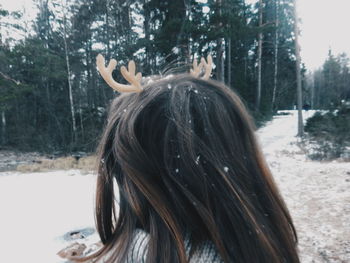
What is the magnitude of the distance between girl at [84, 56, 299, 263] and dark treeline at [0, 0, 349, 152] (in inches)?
366

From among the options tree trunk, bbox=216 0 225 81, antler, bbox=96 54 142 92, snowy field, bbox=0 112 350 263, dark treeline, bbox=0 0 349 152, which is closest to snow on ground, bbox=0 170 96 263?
snowy field, bbox=0 112 350 263

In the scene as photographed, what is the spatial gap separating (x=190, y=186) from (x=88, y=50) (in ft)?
56.8

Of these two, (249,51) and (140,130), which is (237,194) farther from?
(249,51)

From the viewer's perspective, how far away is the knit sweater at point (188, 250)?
0.65 meters

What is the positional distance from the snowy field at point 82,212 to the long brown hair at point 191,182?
6.05 feet

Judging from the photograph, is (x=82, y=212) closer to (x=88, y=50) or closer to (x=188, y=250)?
(x=188, y=250)

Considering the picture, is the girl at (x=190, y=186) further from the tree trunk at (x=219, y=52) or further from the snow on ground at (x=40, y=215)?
the tree trunk at (x=219, y=52)

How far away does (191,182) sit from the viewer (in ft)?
2.18

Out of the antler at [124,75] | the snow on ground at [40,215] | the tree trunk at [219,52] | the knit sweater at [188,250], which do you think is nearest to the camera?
the knit sweater at [188,250]

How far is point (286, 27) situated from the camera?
72.3ft

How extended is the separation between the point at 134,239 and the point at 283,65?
24773 mm

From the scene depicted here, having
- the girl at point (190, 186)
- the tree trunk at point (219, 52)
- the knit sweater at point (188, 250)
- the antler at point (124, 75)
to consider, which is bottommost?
the knit sweater at point (188, 250)

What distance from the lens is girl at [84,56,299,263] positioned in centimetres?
65

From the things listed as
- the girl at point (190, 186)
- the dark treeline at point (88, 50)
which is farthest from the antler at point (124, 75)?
the dark treeline at point (88, 50)
